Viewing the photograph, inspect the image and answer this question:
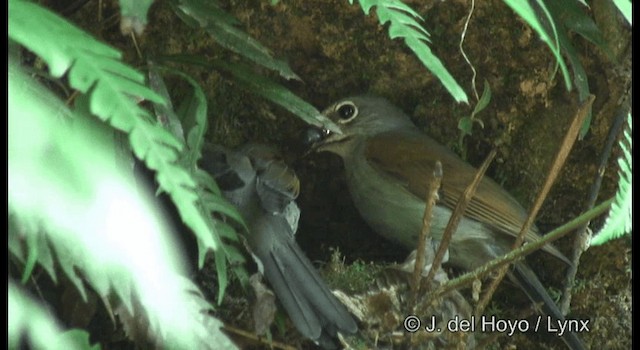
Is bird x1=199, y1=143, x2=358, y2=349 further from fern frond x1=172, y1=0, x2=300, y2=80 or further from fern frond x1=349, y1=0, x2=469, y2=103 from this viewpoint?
fern frond x1=349, y1=0, x2=469, y2=103

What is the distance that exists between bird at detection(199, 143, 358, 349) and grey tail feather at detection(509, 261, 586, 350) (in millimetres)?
316

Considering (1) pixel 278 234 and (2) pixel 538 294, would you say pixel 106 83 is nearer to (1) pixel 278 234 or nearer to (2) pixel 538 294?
(1) pixel 278 234

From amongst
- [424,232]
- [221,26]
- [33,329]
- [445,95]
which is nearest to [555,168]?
[424,232]

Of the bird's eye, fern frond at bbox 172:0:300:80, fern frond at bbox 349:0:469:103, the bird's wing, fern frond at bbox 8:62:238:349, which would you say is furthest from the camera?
the bird's eye

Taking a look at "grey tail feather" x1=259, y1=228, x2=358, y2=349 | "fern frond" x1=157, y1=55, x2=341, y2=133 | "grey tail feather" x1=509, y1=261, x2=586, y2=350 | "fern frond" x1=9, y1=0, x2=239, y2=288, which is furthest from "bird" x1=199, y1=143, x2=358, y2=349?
"fern frond" x1=9, y1=0, x2=239, y2=288

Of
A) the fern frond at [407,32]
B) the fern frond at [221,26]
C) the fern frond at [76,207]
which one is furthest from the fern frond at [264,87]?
the fern frond at [76,207]

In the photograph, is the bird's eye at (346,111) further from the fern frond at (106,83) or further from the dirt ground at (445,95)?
the fern frond at (106,83)

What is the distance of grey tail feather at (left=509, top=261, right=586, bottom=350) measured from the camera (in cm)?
139

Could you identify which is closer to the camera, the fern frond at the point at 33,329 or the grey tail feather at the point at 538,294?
the fern frond at the point at 33,329

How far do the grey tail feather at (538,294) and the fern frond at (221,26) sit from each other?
47 centimetres

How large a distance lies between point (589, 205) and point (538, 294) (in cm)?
16

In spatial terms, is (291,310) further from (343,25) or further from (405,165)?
(343,25)

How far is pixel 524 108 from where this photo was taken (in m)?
1.49

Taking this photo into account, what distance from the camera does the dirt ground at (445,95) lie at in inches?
57.2
